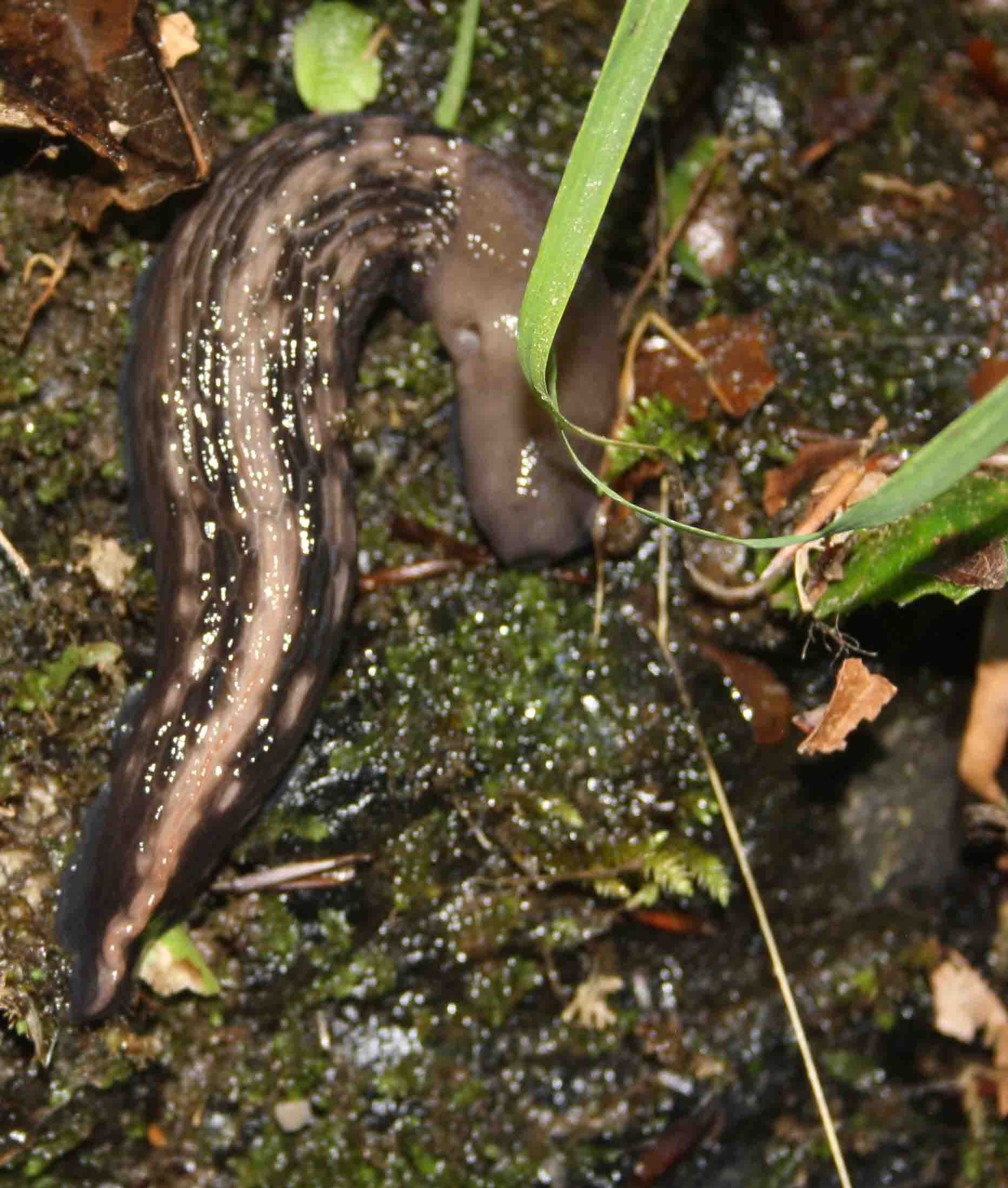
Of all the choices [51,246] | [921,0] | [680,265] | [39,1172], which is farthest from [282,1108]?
[921,0]


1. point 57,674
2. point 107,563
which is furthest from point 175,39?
point 57,674

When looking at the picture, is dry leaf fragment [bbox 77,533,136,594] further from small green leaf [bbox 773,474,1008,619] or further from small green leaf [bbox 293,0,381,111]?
small green leaf [bbox 773,474,1008,619]

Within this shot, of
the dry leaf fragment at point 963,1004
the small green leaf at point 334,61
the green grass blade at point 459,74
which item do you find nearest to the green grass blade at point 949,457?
the green grass blade at point 459,74

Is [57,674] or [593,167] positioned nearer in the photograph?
[593,167]

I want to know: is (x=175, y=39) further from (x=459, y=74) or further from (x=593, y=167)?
(x=593, y=167)

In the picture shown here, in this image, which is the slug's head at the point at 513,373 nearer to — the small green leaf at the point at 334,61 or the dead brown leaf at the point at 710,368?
the dead brown leaf at the point at 710,368
